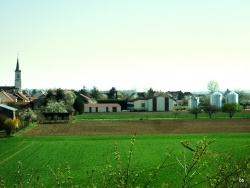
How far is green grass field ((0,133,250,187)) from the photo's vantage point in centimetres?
2436

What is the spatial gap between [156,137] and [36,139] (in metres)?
13.8

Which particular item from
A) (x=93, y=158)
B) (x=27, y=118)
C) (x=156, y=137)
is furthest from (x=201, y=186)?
(x=27, y=118)

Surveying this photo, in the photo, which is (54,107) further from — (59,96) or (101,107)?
(101,107)

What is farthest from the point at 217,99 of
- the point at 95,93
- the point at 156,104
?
the point at 95,93

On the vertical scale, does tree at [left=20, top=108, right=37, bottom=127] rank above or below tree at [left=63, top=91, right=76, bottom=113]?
below

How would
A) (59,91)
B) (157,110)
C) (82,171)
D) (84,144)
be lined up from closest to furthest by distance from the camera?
(82,171) → (84,144) → (59,91) → (157,110)

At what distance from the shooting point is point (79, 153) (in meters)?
33.9

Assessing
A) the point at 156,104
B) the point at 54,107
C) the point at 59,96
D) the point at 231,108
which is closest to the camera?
the point at 231,108

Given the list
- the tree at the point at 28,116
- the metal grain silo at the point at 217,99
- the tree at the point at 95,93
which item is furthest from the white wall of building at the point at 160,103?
the tree at the point at 28,116

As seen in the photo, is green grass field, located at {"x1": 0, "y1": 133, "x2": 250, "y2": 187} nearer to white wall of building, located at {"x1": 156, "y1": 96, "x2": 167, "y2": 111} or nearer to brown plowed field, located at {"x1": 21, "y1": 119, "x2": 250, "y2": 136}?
brown plowed field, located at {"x1": 21, "y1": 119, "x2": 250, "y2": 136}

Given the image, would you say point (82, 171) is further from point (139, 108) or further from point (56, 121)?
point (139, 108)

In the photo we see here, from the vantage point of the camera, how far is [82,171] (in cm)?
2544

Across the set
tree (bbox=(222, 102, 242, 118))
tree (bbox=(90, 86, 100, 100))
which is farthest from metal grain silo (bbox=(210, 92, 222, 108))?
tree (bbox=(90, 86, 100, 100))

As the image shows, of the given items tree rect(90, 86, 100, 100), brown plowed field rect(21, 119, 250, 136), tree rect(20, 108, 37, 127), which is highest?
tree rect(90, 86, 100, 100)
